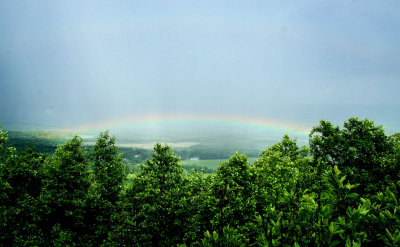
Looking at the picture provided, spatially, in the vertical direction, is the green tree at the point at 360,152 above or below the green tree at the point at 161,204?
above

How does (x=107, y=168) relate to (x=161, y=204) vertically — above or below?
above

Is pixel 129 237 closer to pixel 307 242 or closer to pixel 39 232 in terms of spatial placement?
pixel 39 232

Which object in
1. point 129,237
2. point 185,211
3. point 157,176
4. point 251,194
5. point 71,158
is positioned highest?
point 71,158

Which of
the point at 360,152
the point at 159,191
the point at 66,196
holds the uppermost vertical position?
the point at 360,152

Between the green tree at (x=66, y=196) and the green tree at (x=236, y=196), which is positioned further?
the green tree at (x=66, y=196)

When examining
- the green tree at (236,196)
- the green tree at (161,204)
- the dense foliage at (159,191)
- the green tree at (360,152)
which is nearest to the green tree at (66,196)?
the dense foliage at (159,191)

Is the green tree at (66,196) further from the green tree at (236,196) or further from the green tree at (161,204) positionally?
the green tree at (236,196)

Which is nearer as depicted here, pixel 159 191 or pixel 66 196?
pixel 159 191

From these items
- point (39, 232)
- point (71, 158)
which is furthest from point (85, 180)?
point (39, 232)

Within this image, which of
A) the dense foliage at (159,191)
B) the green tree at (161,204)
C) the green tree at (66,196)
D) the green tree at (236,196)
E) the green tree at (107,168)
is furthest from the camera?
the green tree at (107,168)

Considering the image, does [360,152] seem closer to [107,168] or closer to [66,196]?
[107,168]

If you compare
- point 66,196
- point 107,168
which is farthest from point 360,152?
point 66,196
